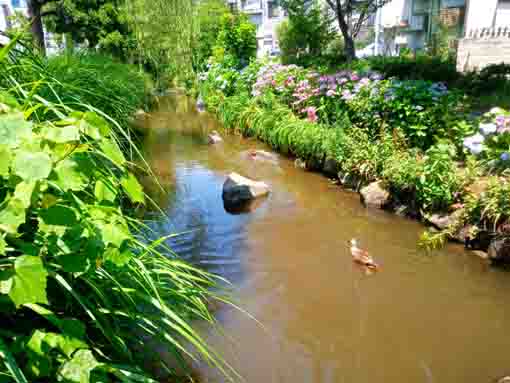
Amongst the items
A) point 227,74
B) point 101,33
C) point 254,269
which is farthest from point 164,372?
point 101,33

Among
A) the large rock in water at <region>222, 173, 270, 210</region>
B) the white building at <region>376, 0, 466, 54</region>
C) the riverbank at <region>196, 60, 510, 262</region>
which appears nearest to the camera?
the riverbank at <region>196, 60, 510, 262</region>

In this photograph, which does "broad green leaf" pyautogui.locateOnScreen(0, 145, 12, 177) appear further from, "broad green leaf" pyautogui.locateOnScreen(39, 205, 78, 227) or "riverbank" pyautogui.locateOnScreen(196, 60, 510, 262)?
"riverbank" pyautogui.locateOnScreen(196, 60, 510, 262)

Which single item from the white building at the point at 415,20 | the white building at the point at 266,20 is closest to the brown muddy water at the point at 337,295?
the white building at the point at 415,20

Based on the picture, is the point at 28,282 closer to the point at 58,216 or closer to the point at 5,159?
the point at 58,216

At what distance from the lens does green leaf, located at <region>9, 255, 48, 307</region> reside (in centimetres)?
107

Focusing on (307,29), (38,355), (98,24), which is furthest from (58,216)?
(98,24)

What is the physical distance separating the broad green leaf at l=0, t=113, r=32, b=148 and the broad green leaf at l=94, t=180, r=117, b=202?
31cm

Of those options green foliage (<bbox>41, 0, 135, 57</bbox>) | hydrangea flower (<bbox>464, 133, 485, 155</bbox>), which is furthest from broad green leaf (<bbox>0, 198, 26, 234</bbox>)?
green foliage (<bbox>41, 0, 135, 57</bbox>)

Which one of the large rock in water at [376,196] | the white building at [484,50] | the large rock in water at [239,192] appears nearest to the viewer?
the large rock in water at [376,196]

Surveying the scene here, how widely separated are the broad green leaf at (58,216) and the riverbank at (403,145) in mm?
4058

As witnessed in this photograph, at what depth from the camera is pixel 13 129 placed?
111cm

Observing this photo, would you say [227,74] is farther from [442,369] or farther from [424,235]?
[442,369]

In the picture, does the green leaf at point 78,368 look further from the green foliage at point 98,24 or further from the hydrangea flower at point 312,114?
the green foliage at point 98,24

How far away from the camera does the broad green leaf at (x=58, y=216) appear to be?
1.14m
